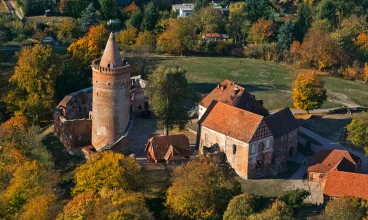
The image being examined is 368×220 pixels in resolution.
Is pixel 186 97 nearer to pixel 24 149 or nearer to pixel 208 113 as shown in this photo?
pixel 208 113

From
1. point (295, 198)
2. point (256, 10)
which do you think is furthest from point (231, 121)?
point (256, 10)

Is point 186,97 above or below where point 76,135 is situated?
above

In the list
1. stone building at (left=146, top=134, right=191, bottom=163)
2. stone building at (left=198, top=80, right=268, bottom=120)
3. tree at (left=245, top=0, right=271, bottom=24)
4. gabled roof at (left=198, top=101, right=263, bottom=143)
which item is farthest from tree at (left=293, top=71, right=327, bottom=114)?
tree at (left=245, top=0, right=271, bottom=24)

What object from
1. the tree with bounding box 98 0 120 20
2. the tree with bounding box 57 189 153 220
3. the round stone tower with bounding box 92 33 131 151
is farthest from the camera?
the tree with bounding box 98 0 120 20

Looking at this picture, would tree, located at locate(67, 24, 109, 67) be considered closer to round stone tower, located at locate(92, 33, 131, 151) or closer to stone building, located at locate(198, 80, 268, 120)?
round stone tower, located at locate(92, 33, 131, 151)

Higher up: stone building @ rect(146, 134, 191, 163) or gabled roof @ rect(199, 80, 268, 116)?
gabled roof @ rect(199, 80, 268, 116)

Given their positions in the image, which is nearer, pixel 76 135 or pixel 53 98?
pixel 76 135

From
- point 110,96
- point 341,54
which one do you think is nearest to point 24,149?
point 110,96

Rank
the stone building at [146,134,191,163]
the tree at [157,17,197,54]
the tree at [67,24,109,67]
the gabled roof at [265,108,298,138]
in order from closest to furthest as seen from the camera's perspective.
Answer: the stone building at [146,134,191,163], the gabled roof at [265,108,298,138], the tree at [67,24,109,67], the tree at [157,17,197,54]
